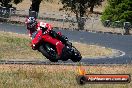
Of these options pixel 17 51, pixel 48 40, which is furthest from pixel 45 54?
pixel 17 51

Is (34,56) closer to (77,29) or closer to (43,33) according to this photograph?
(43,33)

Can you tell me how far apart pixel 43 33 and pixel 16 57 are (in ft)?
86.2

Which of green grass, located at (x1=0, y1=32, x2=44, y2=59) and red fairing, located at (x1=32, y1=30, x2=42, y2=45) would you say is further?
green grass, located at (x1=0, y1=32, x2=44, y2=59)

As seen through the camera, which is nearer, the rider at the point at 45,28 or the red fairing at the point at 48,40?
the rider at the point at 45,28

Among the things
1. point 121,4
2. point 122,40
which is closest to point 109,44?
point 122,40

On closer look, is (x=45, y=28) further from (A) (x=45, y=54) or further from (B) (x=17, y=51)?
(B) (x=17, y=51)

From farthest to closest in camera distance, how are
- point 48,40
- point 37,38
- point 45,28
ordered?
1. point 48,40
2. point 45,28
3. point 37,38

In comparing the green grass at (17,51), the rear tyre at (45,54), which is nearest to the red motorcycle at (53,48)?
the rear tyre at (45,54)

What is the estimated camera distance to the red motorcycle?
9844 millimetres

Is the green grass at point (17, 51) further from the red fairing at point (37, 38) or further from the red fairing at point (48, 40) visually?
the red fairing at point (37, 38)

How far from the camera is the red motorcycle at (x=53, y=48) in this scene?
984 centimetres

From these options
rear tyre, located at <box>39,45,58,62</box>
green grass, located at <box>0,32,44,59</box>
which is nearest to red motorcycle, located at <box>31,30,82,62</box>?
rear tyre, located at <box>39,45,58,62</box>

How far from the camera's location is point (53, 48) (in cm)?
1023

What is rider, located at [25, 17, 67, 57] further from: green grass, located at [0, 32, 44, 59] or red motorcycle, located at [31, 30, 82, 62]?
green grass, located at [0, 32, 44, 59]
